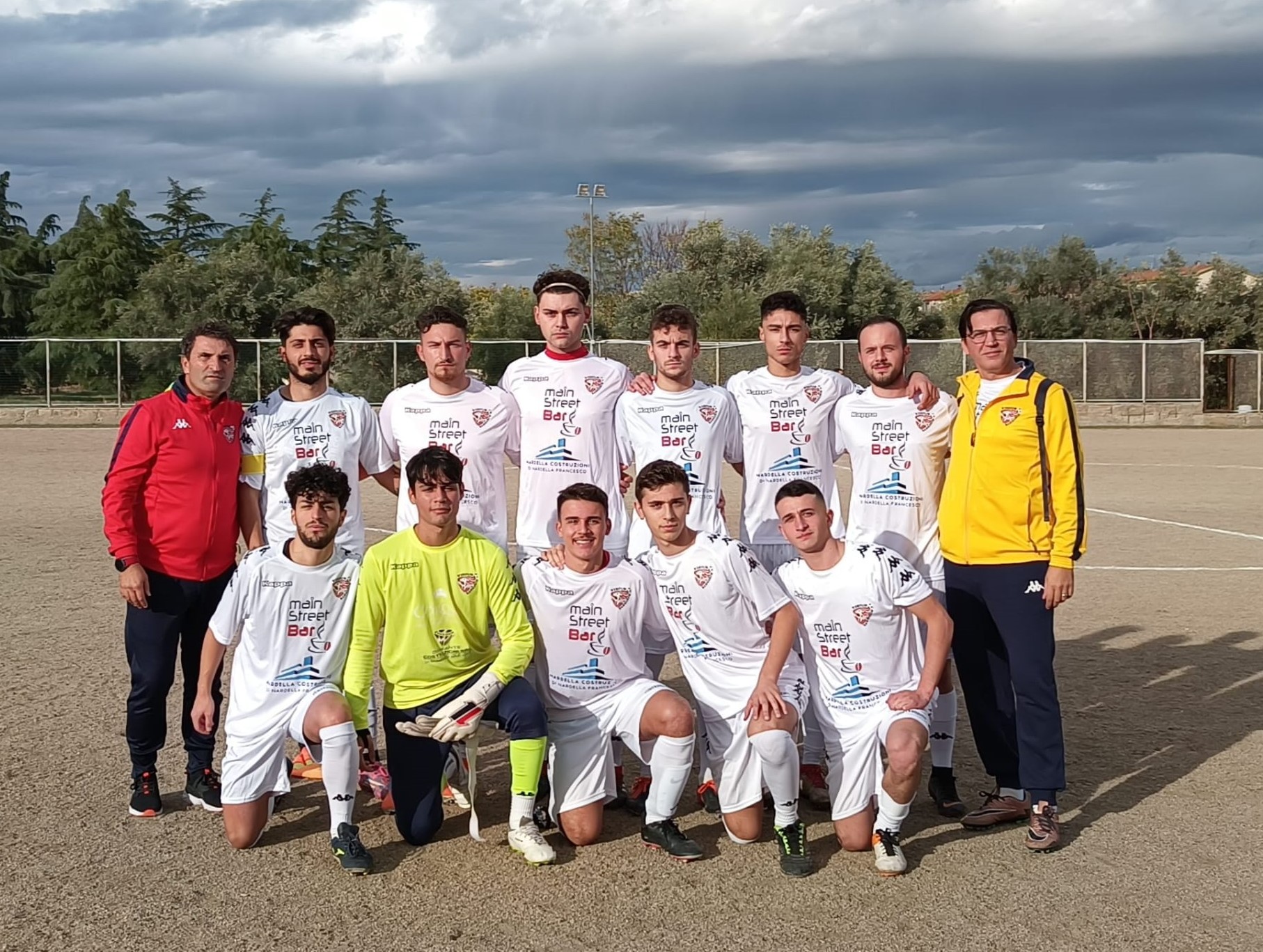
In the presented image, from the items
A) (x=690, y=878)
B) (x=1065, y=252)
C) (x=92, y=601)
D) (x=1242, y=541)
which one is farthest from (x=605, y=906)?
(x=1065, y=252)

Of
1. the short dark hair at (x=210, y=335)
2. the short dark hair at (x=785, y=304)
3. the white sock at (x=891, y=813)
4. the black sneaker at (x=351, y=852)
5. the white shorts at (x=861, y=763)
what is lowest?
the black sneaker at (x=351, y=852)

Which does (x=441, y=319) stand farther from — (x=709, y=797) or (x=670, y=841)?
(x=670, y=841)

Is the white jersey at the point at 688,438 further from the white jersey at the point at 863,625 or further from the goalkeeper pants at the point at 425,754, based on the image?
the goalkeeper pants at the point at 425,754

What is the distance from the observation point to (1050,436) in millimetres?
4965

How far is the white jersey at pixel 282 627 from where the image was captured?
4.98 m

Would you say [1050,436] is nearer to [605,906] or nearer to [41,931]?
[605,906]

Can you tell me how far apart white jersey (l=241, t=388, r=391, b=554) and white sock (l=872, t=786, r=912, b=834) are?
255 centimetres

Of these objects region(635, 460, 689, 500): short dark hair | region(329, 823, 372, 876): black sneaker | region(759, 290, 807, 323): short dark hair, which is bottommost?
region(329, 823, 372, 876): black sneaker

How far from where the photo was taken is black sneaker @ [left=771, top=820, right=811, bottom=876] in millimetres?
4586

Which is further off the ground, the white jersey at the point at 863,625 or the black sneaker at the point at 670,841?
the white jersey at the point at 863,625

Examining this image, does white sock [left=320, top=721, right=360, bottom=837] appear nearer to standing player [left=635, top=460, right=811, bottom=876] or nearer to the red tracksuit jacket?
the red tracksuit jacket

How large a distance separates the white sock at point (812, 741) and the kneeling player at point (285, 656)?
1.97 meters

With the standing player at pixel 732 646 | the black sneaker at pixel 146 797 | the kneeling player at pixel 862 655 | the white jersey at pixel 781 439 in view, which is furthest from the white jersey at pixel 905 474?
the black sneaker at pixel 146 797

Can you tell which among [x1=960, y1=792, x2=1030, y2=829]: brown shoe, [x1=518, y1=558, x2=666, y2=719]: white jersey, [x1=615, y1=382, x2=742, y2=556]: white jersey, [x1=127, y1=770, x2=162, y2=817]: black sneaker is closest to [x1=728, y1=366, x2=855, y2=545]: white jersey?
[x1=615, y1=382, x2=742, y2=556]: white jersey
